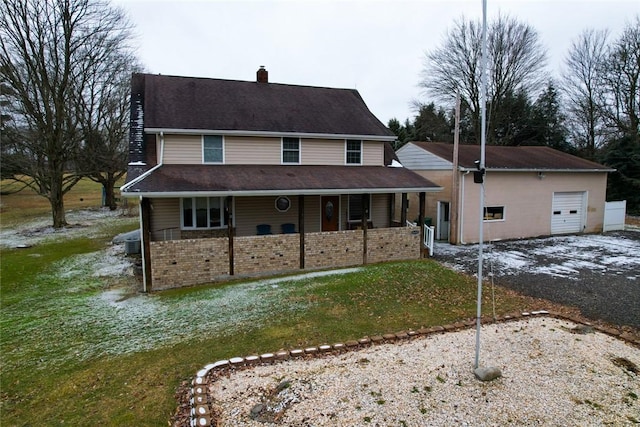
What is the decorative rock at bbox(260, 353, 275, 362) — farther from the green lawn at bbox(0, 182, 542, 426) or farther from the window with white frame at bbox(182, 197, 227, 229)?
the window with white frame at bbox(182, 197, 227, 229)

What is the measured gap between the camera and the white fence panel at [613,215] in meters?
19.5

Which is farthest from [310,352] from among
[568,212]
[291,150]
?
[568,212]

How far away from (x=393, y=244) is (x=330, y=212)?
326 centimetres

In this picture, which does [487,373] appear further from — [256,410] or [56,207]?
[56,207]

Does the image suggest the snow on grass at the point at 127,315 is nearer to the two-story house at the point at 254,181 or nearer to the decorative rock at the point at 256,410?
the two-story house at the point at 254,181

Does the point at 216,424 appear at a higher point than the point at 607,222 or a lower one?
lower

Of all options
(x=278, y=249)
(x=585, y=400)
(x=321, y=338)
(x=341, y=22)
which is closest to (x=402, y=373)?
(x=321, y=338)

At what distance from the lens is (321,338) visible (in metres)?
7.21

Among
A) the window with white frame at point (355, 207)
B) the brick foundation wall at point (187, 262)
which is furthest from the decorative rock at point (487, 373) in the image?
the window with white frame at point (355, 207)

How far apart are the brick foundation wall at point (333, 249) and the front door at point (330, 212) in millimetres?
2805

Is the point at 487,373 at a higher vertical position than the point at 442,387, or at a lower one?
higher

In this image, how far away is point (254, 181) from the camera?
12141mm

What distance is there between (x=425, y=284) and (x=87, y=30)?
23262 millimetres

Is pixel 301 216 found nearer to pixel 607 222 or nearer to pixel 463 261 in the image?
pixel 463 261
